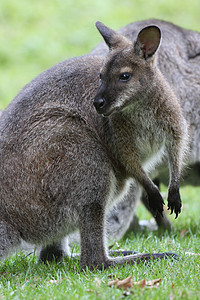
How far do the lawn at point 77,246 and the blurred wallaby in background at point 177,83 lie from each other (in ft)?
0.91

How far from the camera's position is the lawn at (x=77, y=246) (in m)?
3.66

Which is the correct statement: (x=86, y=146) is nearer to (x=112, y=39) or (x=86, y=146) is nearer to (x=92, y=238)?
(x=92, y=238)

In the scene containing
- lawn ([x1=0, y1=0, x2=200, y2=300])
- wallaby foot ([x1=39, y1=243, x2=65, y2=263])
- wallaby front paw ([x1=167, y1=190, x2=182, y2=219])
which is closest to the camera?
lawn ([x1=0, y1=0, x2=200, y2=300])

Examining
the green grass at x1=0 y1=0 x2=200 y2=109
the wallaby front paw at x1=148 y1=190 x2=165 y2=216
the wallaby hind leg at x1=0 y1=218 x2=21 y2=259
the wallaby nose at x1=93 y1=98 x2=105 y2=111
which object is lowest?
the green grass at x1=0 y1=0 x2=200 y2=109

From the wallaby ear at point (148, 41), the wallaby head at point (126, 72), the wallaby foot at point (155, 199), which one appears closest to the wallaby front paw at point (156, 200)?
the wallaby foot at point (155, 199)

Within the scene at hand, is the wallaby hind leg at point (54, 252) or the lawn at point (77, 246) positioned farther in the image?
the wallaby hind leg at point (54, 252)

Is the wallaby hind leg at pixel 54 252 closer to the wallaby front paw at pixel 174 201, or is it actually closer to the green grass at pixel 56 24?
the wallaby front paw at pixel 174 201

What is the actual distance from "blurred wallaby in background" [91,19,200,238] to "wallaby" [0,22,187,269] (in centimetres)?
127

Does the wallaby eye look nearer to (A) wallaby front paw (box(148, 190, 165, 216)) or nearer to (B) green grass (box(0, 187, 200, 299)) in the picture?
(A) wallaby front paw (box(148, 190, 165, 216))

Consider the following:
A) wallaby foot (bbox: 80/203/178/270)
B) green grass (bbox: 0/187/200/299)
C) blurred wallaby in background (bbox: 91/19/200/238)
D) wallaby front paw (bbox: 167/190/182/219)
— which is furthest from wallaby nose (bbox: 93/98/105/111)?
blurred wallaby in background (bbox: 91/19/200/238)

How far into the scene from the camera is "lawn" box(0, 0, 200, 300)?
366 centimetres

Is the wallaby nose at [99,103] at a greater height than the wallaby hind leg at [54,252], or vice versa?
the wallaby nose at [99,103]

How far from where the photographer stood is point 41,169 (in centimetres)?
433

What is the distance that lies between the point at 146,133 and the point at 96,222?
2.77 ft
